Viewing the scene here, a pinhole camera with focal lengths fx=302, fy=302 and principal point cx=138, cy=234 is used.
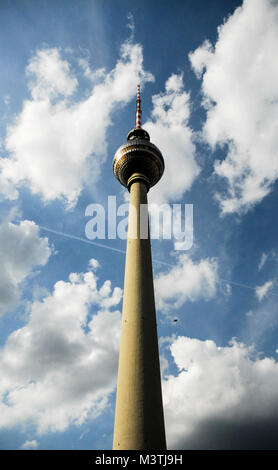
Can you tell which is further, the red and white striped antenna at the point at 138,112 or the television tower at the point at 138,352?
the red and white striped antenna at the point at 138,112

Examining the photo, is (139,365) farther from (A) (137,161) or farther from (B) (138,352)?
(A) (137,161)

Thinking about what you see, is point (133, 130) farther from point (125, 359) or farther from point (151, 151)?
point (125, 359)

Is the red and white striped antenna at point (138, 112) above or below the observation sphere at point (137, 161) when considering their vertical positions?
above

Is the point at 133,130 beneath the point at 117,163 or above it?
above

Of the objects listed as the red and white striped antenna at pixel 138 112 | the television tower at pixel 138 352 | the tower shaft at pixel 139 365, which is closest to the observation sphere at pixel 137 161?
the television tower at pixel 138 352

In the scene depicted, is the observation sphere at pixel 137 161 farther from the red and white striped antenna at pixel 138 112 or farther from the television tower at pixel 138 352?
the red and white striped antenna at pixel 138 112

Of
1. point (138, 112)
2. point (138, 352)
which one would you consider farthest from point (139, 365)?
point (138, 112)

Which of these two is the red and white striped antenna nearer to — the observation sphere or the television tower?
the observation sphere

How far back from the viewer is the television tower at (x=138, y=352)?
20.7 m

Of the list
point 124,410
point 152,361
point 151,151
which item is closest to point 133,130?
point 151,151
